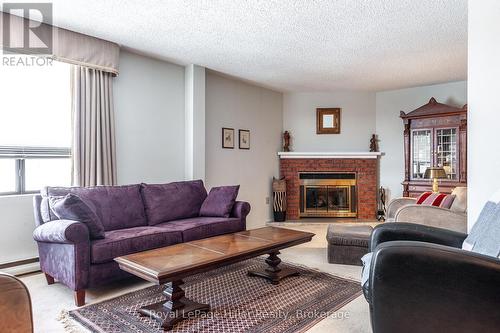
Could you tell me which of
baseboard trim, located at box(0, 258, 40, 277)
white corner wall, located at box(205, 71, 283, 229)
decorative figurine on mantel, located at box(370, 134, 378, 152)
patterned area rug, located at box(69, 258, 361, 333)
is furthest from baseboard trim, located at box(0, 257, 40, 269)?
decorative figurine on mantel, located at box(370, 134, 378, 152)

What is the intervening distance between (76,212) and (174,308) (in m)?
1.10

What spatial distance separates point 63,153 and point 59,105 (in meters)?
0.51

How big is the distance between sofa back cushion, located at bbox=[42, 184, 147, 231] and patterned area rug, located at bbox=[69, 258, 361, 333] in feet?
2.73

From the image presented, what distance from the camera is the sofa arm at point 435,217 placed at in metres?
3.28

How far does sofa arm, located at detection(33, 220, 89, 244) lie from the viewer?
244cm

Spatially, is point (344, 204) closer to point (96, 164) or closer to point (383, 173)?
point (383, 173)

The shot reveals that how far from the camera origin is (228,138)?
17.4 ft

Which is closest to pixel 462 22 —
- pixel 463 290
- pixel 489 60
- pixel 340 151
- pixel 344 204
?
pixel 489 60

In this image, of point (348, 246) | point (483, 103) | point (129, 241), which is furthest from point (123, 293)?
point (483, 103)

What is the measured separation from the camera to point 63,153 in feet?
11.6

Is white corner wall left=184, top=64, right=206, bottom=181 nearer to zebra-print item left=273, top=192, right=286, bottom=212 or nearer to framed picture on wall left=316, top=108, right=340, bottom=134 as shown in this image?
zebra-print item left=273, top=192, right=286, bottom=212

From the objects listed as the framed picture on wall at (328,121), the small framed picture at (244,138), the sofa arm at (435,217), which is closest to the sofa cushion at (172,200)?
the small framed picture at (244,138)

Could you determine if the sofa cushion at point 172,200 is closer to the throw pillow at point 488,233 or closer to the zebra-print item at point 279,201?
the zebra-print item at point 279,201

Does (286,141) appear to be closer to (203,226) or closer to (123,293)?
(203,226)
